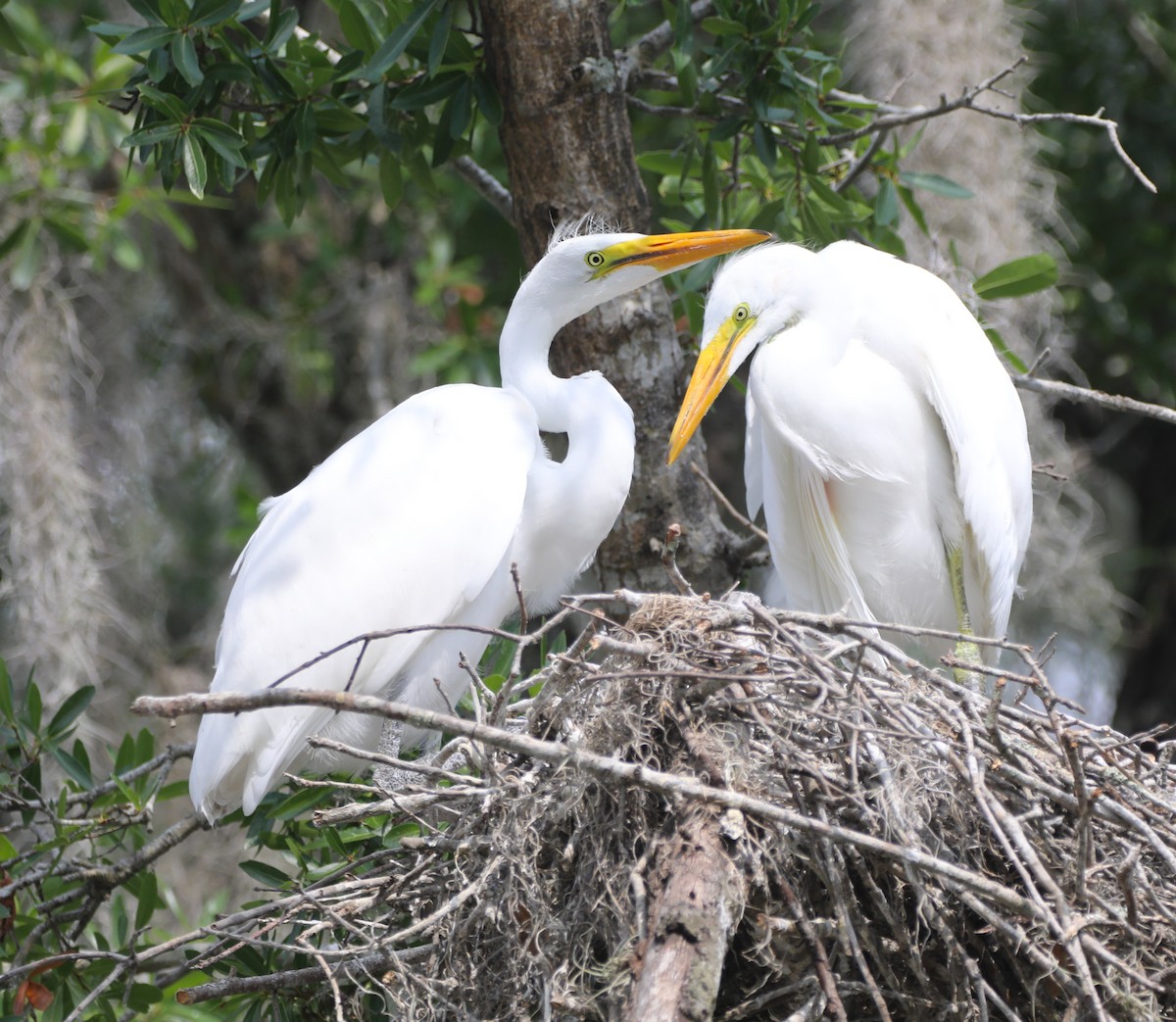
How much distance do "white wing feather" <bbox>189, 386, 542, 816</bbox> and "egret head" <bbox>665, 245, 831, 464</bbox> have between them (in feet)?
1.35

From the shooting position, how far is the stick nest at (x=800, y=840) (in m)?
1.80

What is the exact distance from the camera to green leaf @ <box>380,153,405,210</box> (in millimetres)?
3012

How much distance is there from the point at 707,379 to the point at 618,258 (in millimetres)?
308

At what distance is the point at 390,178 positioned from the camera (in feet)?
9.92

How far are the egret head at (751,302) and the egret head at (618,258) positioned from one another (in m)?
0.09

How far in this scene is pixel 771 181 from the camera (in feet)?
10.7

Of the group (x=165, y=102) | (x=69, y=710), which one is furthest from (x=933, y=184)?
(x=69, y=710)

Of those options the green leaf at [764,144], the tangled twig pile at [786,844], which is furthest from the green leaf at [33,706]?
the green leaf at [764,144]

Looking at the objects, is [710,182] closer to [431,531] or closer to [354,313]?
[431,531]

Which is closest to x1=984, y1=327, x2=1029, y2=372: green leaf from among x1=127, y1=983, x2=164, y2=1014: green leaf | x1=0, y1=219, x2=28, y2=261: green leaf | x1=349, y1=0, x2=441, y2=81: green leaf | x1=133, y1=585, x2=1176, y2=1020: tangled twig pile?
x1=133, y1=585, x2=1176, y2=1020: tangled twig pile

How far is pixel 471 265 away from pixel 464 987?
11.2ft

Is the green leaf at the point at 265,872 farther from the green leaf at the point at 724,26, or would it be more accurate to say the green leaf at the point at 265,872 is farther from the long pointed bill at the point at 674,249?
the green leaf at the point at 724,26

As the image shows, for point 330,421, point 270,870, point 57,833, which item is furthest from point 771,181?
point 330,421

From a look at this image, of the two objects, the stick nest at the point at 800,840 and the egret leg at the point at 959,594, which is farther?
the egret leg at the point at 959,594
